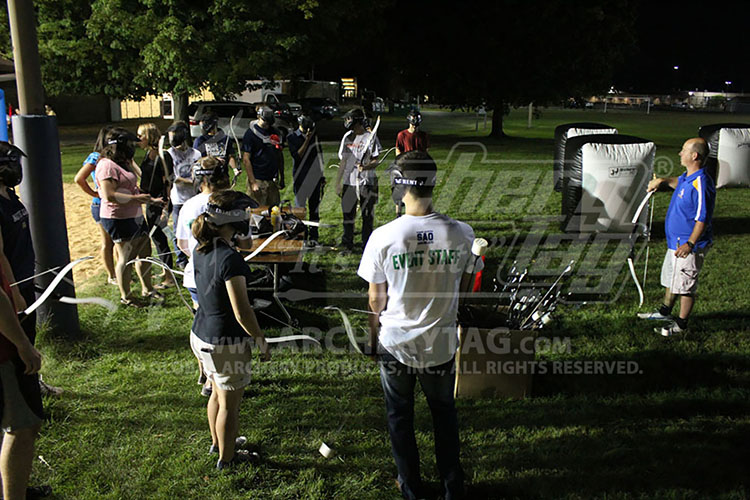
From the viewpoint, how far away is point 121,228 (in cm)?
677

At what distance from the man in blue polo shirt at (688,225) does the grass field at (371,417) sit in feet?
1.79

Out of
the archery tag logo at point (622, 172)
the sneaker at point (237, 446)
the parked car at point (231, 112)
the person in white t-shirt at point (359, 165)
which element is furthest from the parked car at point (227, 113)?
the sneaker at point (237, 446)

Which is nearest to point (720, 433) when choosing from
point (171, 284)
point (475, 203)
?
point (171, 284)

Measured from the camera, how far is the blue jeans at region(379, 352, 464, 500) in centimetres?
356

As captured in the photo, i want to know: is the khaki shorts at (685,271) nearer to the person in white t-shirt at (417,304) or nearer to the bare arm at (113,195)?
the person in white t-shirt at (417,304)

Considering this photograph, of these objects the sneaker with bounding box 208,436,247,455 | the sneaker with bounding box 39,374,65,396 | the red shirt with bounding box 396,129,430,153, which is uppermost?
the red shirt with bounding box 396,129,430,153

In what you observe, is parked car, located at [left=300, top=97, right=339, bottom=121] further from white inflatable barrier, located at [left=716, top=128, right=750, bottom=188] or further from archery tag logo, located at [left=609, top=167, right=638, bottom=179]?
archery tag logo, located at [left=609, top=167, right=638, bottom=179]

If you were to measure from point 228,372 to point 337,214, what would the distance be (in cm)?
854

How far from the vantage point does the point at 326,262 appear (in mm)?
8992

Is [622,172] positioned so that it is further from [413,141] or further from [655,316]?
[655,316]

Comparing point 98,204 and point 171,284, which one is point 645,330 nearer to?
point 171,284

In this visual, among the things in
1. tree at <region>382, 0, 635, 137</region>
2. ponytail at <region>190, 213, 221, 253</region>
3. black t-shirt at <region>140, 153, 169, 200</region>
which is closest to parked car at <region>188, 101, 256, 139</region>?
tree at <region>382, 0, 635, 137</region>

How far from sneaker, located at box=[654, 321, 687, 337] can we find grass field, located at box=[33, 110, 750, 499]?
5.4 inches

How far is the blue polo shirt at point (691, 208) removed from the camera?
6012 mm
